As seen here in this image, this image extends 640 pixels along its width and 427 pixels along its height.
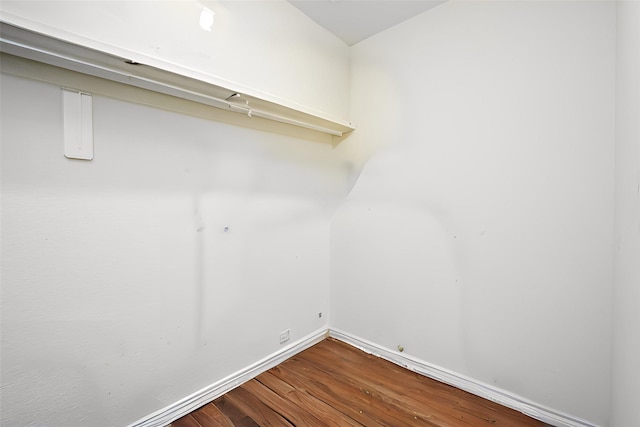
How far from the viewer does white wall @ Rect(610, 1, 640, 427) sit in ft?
2.88

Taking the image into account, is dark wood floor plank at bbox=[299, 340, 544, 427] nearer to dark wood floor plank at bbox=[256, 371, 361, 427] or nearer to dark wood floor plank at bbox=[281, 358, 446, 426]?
dark wood floor plank at bbox=[281, 358, 446, 426]

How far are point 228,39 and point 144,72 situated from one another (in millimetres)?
567

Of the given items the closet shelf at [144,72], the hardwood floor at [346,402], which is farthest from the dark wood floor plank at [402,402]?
the closet shelf at [144,72]

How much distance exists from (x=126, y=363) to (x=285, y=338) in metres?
1.04

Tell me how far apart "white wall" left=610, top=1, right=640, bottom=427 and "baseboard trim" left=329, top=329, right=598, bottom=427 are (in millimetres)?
252

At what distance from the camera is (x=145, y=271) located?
4.54 feet

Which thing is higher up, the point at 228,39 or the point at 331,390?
the point at 228,39

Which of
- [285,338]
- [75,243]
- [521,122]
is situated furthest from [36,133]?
[521,122]

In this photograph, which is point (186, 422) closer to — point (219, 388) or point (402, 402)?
point (219, 388)

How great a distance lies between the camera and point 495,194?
5.37 feet

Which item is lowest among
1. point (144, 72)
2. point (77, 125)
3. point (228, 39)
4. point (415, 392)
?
point (415, 392)

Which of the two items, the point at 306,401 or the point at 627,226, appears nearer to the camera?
the point at 627,226

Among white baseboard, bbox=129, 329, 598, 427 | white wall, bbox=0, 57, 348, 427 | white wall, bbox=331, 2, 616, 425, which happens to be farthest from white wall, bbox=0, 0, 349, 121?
white baseboard, bbox=129, 329, 598, 427

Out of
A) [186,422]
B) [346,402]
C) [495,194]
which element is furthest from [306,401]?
[495,194]
